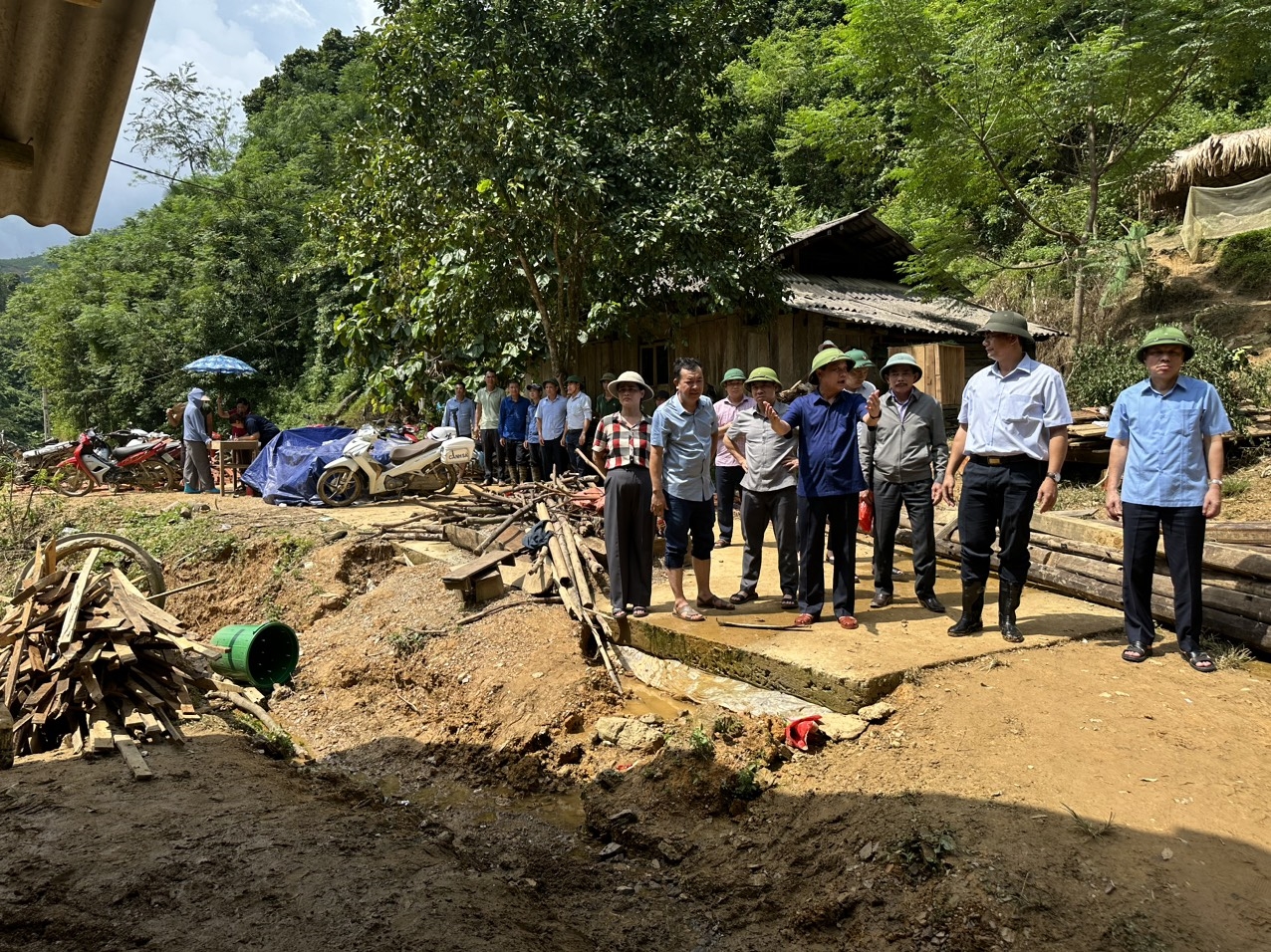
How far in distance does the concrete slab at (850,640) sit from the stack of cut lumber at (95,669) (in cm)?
288

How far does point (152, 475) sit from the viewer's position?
534 inches

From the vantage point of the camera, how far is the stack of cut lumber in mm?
4719

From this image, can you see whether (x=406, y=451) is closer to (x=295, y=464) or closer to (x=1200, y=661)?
(x=295, y=464)

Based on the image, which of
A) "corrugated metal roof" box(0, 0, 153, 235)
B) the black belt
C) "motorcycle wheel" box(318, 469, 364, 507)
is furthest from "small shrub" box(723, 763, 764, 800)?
"motorcycle wheel" box(318, 469, 364, 507)

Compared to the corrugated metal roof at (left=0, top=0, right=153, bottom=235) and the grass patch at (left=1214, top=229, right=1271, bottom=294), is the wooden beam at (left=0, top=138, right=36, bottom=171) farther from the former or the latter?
the grass patch at (left=1214, top=229, right=1271, bottom=294)

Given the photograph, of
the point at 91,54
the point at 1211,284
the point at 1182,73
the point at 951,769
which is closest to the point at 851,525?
the point at 951,769

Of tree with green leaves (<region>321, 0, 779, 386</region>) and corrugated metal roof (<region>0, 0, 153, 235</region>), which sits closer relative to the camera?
corrugated metal roof (<region>0, 0, 153, 235</region>)

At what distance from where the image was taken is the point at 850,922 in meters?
2.95

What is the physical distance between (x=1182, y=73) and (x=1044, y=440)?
1148cm

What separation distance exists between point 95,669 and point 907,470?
17.2ft

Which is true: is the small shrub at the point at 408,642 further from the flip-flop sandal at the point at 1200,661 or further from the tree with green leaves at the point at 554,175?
the tree with green leaves at the point at 554,175

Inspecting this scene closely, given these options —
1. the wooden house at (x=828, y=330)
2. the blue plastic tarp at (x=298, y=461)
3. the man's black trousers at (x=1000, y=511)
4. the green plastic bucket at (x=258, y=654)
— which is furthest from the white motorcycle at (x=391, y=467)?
the man's black trousers at (x=1000, y=511)

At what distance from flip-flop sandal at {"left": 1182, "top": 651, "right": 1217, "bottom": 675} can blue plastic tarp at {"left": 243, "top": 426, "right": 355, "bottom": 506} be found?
10.2 metres

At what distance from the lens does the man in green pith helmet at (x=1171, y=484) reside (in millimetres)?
4324
